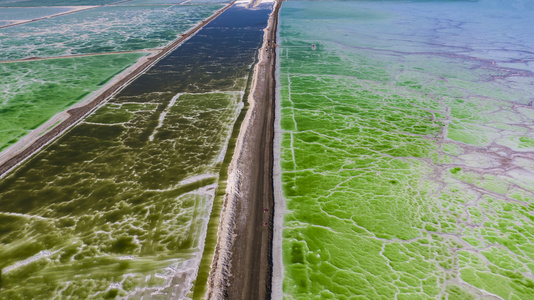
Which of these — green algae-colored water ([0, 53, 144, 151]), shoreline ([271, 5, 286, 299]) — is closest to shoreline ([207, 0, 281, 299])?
shoreline ([271, 5, 286, 299])

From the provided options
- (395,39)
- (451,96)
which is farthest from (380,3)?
(451,96)

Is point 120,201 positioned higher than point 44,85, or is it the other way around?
point 44,85

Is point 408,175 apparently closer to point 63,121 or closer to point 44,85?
point 63,121

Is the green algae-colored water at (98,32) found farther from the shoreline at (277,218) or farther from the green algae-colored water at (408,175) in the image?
the shoreline at (277,218)

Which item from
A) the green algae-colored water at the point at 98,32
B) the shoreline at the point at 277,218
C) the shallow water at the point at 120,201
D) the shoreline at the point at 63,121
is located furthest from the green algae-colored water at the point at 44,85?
the shoreline at the point at 277,218

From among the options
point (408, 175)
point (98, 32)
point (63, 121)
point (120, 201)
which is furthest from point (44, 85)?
point (408, 175)
